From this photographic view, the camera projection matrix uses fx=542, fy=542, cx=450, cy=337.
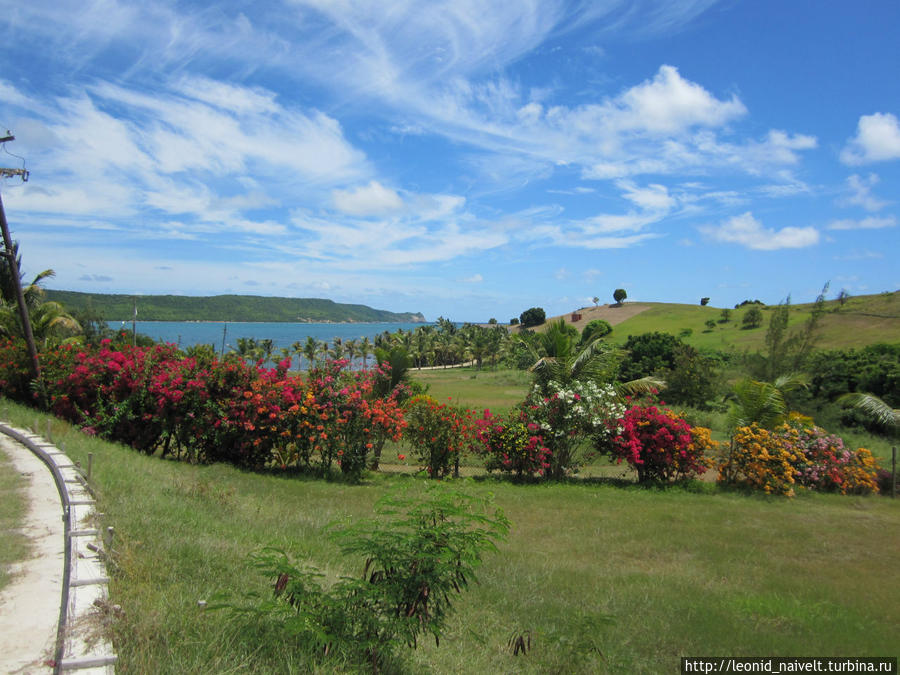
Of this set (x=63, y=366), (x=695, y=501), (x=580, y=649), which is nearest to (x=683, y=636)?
(x=580, y=649)

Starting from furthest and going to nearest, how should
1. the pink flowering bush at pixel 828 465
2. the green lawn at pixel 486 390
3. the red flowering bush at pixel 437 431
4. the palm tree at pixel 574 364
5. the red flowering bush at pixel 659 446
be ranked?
the green lawn at pixel 486 390
the palm tree at pixel 574 364
the red flowering bush at pixel 437 431
the red flowering bush at pixel 659 446
the pink flowering bush at pixel 828 465

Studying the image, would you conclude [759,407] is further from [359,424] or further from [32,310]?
[32,310]

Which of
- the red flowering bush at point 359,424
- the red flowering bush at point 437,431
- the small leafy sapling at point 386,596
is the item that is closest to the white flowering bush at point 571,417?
the red flowering bush at point 437,431

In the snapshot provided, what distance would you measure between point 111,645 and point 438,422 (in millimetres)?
10818

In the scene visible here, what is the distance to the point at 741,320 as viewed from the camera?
8138 cm

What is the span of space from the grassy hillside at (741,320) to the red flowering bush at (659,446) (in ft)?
59.7

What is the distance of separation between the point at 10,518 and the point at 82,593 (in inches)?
100

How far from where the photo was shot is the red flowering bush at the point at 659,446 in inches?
525

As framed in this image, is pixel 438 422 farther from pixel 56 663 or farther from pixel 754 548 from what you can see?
pixel 56 663

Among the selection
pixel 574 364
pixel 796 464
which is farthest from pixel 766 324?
pixel 574 364

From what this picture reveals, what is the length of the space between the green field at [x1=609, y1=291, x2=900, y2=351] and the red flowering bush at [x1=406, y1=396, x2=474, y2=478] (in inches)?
876

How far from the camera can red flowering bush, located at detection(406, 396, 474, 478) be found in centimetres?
1384

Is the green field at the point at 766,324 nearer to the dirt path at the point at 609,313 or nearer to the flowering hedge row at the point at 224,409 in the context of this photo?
the dirt path at the point at 609,313

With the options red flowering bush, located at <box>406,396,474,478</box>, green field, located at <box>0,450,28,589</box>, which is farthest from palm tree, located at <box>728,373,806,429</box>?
green field, located at <box>0,450,28,589</box>
